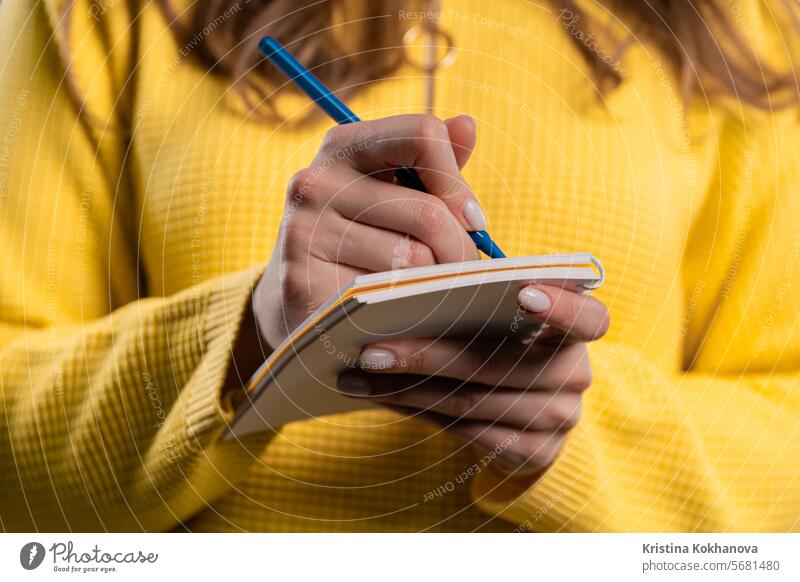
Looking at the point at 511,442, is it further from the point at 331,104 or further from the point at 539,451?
the point at 331,104

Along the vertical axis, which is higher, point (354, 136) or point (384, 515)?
point (354, 136)

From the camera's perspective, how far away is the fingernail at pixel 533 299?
0.70ft

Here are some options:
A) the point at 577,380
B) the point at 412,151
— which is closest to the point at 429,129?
the point at 412,151

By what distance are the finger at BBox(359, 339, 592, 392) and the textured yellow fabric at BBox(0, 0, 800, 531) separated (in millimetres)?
49

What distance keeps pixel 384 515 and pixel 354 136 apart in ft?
0.56

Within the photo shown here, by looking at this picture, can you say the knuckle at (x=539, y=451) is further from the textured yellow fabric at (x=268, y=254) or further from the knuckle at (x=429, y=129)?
the knuckle at (x=429, y=129)

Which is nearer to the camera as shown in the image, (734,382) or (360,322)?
(360,322)

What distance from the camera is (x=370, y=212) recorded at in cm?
24

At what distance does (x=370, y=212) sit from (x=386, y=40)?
0.14 m
